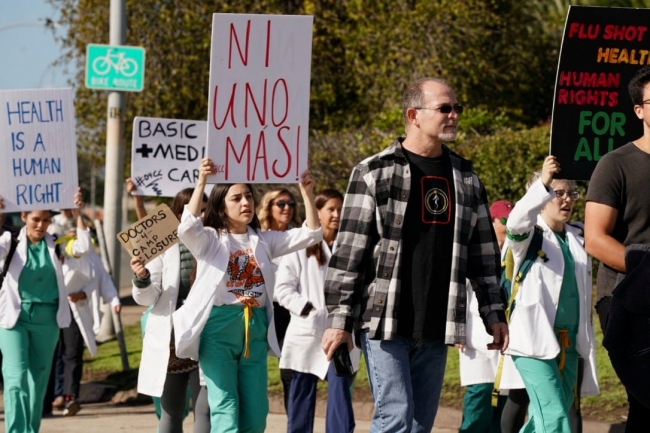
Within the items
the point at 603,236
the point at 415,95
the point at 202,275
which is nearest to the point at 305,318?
the point at 202,275

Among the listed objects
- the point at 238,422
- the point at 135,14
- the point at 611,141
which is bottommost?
the point at 238,422

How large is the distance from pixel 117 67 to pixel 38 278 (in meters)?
5.03

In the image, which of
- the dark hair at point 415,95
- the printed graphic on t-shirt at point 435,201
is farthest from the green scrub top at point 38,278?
the printed graphic on t-shirt at point 435,201

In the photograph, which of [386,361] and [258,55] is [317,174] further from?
[386,361]

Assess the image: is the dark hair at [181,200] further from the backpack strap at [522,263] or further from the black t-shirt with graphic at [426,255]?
the black t-shirt with graphic at [426,255]

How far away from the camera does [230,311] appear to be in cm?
710

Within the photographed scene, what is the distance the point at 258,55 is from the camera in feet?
23.5

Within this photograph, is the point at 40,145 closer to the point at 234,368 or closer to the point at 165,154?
the point at 165,154

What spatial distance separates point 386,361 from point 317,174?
10.9 meters

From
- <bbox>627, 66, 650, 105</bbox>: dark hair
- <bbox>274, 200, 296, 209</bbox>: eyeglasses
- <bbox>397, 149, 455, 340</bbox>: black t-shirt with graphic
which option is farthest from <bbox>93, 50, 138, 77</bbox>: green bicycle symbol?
<bbox>627, 66, 650, 105</bbox>: dark hair

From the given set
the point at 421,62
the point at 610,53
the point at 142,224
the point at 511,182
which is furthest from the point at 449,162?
the point at 421,62

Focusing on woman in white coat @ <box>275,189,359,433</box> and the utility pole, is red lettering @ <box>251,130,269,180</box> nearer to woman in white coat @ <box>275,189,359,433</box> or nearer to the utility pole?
woman in white coat @ <box>275,189,359,433</box>

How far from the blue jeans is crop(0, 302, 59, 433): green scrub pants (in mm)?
3945

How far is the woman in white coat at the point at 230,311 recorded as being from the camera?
6.97 m
